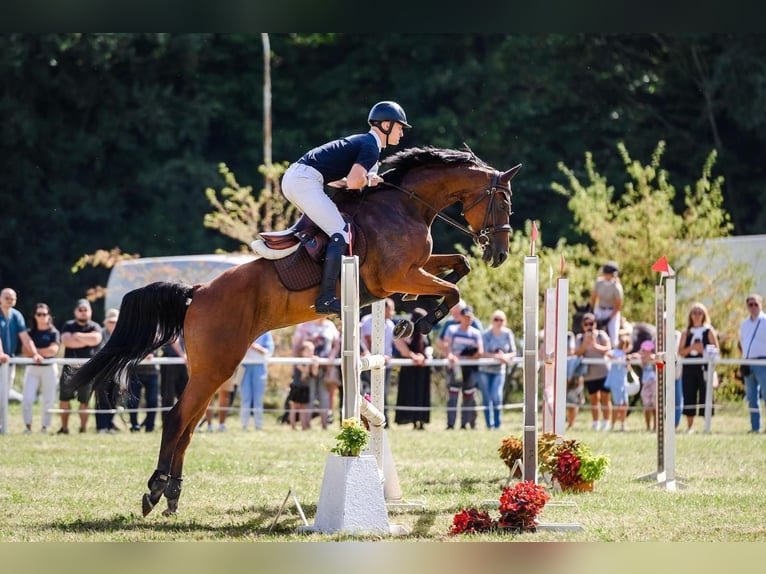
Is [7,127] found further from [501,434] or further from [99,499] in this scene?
[99,499]

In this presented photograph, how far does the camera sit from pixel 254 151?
3506 cm

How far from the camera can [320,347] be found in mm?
16578

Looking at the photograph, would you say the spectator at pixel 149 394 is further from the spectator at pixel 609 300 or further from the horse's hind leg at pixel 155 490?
the horse's hind leg at pixel 155 490

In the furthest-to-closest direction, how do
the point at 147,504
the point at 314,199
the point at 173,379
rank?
the point at 173,379, the point at 314,199, the point at 147,504

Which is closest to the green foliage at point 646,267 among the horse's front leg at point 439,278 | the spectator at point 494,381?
the spectator at point 494,381

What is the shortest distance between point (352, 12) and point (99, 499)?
3.98 m

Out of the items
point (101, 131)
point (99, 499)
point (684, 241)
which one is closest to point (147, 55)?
point (101, 131)

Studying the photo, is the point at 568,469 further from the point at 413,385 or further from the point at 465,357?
the point at 413,385

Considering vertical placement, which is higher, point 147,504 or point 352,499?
point 352,499

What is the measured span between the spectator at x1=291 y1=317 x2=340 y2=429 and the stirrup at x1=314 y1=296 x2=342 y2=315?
329 inches

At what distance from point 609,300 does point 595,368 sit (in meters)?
1.31

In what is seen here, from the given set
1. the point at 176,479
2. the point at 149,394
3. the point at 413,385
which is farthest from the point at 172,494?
the point at 413,385

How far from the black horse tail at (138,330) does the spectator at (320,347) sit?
314 inches

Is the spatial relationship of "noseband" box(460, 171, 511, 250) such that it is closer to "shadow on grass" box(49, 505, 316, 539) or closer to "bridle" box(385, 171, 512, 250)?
"bridle" box(385, 171, 512, 250)
